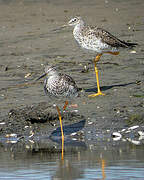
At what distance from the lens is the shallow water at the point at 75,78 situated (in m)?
7.22

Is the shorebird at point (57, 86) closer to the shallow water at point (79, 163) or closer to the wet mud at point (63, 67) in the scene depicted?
the wet mud at point (63, 67)

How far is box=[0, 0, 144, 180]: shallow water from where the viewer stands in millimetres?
7219

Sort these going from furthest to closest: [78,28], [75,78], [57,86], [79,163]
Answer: [75,78], [78,28], [57,86], [79,163]

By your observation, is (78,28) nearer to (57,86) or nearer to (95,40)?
(95,40)

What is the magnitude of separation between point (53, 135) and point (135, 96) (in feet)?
6.46

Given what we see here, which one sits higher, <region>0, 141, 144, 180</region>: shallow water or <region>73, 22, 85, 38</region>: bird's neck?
<region>73, 22, 85, 38</region>: bird's neck

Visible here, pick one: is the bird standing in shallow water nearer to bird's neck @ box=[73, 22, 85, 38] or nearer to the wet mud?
bird's neck @ box=[73, 22, 85, 38]

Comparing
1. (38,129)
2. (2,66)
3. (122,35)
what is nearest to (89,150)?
(38,129)

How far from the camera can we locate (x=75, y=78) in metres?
11.9

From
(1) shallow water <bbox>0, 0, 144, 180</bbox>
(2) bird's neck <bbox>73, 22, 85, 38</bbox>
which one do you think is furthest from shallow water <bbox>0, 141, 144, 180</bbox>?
(2) bird's neck <bbox>73, 22, 85, 38</bbox>

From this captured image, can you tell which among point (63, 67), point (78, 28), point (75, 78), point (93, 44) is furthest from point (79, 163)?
point (63, 67)

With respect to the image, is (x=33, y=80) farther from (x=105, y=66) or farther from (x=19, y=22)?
(x=19, y=22)

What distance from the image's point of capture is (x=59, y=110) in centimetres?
1002

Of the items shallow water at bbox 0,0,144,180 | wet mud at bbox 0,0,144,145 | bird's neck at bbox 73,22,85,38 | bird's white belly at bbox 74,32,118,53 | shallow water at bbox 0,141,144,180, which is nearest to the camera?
shallow water at bbox 0,141,144,180
